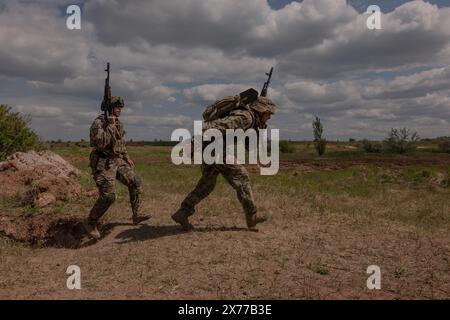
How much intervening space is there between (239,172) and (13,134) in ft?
38.1

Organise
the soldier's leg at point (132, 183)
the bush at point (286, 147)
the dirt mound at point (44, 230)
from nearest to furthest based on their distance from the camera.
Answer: the soldier's leg at point (132, 183) → the dirt mound at point (44, 230) → the bush at point (286, 147)

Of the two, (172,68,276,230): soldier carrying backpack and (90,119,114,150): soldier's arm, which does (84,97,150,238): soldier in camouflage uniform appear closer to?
(90,119,114,150): soldier's arm

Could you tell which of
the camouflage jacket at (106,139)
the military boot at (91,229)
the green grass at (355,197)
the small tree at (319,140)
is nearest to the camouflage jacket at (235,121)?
the camouflage jacket at (106,139)

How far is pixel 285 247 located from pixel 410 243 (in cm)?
193

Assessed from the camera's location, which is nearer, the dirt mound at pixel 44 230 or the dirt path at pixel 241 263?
the dirt path at pixel 241 263

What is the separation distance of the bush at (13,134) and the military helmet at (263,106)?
11308 millimetres

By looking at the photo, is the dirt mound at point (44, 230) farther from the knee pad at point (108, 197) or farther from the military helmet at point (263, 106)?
the military helmet at point (263, 106)

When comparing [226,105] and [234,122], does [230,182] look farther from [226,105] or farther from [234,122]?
[226,105]

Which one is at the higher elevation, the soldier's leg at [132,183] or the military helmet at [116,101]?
the military helmet at [116,101]

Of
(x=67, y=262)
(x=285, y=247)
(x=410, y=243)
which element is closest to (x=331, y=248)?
(x=285, y=247)

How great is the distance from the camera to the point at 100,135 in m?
6.43

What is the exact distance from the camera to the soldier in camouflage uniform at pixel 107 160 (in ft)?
21.1
